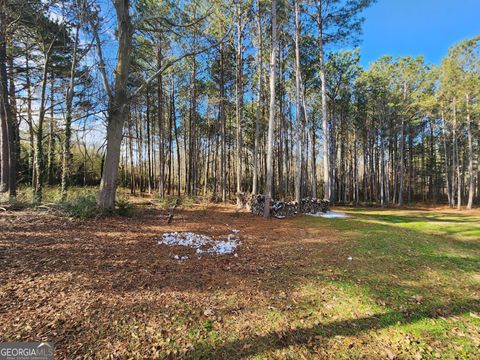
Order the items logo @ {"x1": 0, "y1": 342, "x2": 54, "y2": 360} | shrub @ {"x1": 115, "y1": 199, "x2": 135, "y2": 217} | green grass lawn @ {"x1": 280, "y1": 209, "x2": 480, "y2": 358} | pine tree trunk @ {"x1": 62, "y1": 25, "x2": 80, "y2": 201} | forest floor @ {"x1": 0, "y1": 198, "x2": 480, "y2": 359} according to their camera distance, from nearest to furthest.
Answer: logo @ {"x1": 0, "y1": 342, "x2": 54, "y2": 360} → forest floor @ {"x1": 0, "y1": 198, "x2": 480, "y2": 359} → green grass lawn @ {"x1": 280, "y1": 209, "x2": 480, "y2": 358} → shrub @ {"x1": 115, "y1": 199, "x2": 135, "y2": 217} → pine tree trunk @ {"x1": 62, "y1": 25, "x2": 80, "y2": 201}

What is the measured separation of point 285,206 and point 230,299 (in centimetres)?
778

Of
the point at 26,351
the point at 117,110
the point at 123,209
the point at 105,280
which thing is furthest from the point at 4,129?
the point at 26,351

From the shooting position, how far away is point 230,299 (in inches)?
109

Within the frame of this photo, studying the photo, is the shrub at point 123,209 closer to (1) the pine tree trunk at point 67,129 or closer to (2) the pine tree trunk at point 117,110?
(2) the pine tree trunk at point 117,110

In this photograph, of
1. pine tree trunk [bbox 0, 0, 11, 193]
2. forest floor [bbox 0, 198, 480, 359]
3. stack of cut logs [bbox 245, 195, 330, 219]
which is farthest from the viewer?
stack of cut logs [bbox 245, 195, 330, 219]

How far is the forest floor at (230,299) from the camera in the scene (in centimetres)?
201

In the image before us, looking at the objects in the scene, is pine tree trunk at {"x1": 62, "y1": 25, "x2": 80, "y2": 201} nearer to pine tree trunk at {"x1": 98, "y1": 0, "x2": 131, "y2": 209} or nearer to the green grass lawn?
pine tree trunk at {"x1": 98, "y1": 0, "x2": 131, "y2": 209}

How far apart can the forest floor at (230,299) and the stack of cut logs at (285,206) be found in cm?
485

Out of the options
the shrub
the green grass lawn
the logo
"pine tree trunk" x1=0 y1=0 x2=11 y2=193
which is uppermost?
"pine tree trunk" x1=0 y1=0 x2=11 y2=193

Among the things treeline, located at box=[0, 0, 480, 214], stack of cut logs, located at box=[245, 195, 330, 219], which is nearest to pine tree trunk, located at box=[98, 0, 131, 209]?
treeline, located at box=[0, 0, 480, 214]

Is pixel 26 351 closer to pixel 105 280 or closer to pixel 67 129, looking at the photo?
pixel 105 280

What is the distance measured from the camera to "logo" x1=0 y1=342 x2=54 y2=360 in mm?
1747

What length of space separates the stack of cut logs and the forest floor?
485 cm

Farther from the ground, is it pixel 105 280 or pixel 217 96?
pixel 217 96
